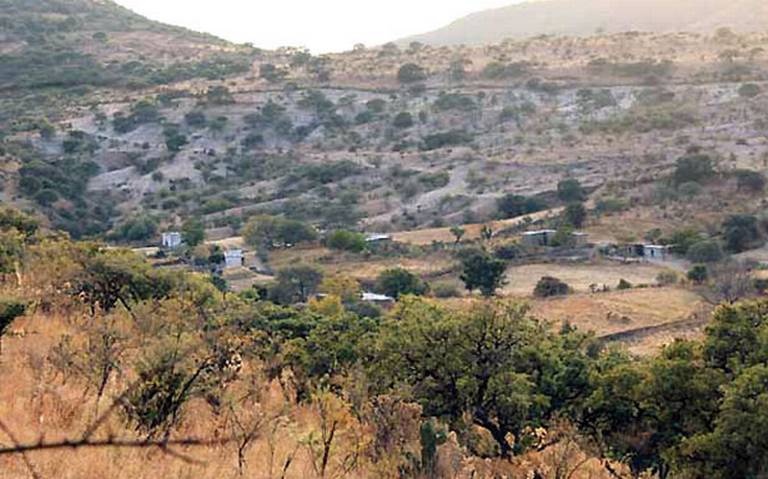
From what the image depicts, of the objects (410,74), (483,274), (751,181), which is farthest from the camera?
(410,74)

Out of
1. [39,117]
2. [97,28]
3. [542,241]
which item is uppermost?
[97,28]

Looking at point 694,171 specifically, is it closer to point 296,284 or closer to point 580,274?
point 580,274

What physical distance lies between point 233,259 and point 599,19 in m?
127

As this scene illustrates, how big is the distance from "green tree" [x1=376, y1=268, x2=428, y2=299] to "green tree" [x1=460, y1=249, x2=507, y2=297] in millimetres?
1749

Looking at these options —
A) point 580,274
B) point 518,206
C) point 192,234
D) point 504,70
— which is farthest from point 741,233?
point 504,70

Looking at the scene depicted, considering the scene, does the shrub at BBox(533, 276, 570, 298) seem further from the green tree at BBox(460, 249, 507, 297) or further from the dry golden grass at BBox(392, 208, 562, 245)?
the dry golden grass at BBox(392, 208, 562, 245)

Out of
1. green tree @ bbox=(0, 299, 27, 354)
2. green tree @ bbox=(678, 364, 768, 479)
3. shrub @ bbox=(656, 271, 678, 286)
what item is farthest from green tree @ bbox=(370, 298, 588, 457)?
shrub @ bbox=(656, 271, 678, 286)

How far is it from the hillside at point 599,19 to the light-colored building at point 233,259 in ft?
237

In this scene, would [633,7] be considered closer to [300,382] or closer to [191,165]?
[191,165]

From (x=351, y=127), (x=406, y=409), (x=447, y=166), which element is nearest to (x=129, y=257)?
(x=406, y=409)

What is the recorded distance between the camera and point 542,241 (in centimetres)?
3909

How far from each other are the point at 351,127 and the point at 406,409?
52.7 meters

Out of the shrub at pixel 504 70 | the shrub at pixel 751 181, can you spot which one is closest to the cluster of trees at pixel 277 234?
the shrub at pixel 751 181

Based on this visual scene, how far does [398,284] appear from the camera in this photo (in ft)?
103
